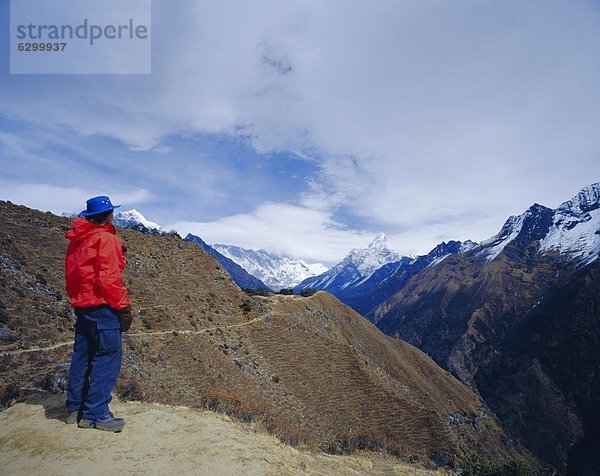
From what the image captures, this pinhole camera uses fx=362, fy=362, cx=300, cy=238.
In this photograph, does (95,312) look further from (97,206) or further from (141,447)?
(141,447)

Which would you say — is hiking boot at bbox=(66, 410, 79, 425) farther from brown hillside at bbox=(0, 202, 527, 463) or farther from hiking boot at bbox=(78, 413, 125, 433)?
brown hillside at bbox=(0, 202, 527, 463)

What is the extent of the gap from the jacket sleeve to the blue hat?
58 centimetres

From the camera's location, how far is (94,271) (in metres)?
6.82

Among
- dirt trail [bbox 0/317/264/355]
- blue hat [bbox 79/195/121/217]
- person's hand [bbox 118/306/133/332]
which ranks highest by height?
blue hat [bbox 79/195/121/217]

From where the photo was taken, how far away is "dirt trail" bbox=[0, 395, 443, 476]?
5.72 meters

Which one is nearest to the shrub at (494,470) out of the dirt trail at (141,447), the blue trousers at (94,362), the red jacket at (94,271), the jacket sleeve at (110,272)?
the dirt trail at (141,447)

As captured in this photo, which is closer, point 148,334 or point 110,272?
point 110,272

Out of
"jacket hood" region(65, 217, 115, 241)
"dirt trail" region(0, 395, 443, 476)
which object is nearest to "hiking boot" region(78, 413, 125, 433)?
"dirt trail" region(0, 395, 443, 476)

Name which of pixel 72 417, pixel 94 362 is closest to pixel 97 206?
pixel 94 362

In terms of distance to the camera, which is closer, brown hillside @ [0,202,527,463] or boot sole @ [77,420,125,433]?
boot sole @ [77,420,125,433]

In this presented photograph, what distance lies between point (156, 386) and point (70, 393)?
58.0ft

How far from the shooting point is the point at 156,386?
2288 cm

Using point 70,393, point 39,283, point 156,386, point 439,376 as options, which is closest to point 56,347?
point 156,386

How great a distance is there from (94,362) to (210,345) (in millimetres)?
27847
